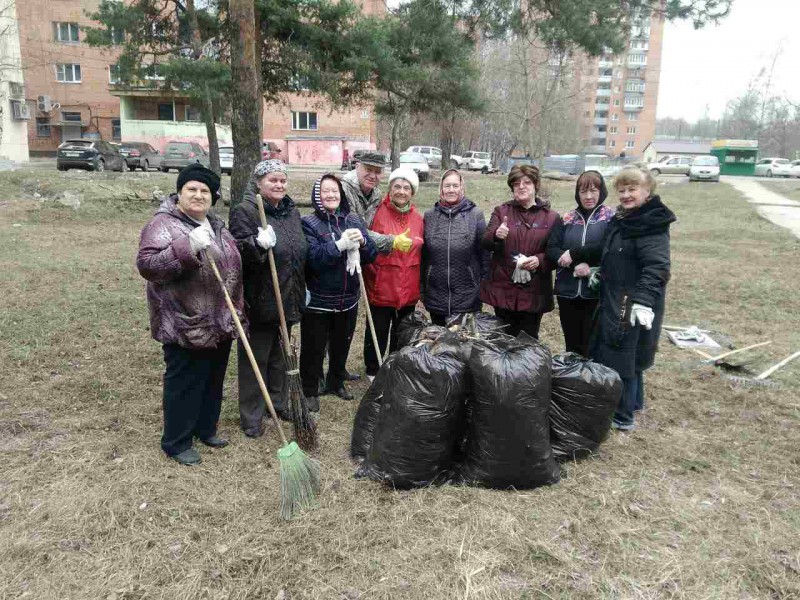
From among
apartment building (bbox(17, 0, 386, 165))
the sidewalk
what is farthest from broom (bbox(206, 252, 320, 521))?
apartment building (bbox(17, 0, 386, 165))

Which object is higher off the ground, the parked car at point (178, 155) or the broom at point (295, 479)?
the parked car at point (178, 155)

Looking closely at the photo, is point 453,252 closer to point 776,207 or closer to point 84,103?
point 776,207

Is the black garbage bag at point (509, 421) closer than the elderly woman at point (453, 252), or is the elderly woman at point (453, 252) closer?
the black garbage bag at point (509, 421)

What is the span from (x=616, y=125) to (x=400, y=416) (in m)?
83.6

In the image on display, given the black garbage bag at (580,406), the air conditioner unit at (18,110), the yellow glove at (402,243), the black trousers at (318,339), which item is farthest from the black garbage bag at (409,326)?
the air conditioner unit at (18,110)

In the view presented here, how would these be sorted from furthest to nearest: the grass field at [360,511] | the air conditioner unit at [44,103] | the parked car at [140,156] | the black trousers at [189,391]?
1. the air conditioner unit at [44,103]
2. the parked car at [140,156]
3. the black trousers at [189,391]
4. the grass field at [360,511]

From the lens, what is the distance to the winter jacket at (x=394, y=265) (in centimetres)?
367

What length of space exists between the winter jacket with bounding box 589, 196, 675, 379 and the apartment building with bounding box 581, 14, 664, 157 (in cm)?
7443

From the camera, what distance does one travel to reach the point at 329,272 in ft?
11.3

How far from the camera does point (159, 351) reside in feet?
15.0

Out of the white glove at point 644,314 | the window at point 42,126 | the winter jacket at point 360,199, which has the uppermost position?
the window at point 42,126

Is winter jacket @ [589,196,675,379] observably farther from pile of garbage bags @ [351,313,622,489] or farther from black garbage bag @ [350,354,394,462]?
black garbage bag @ [350,354,394,462]

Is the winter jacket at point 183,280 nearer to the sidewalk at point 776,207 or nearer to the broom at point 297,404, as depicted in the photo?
the broom at point 297,404

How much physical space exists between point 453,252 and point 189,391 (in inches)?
66.7
